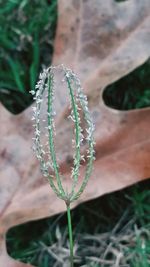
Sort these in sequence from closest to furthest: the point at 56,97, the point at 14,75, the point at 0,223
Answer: the point at 0,223
the point at 56,97
the point at 14,75

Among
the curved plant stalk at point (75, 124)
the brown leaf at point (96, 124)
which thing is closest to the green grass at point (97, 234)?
the brown leaf at point (96, 124)

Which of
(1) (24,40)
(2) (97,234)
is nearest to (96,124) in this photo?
(2) (97,234)

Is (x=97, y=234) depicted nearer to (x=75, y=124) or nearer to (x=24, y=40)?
(x=75, y=124)

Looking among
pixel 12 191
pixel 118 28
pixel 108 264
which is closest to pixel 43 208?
pixel 12 191

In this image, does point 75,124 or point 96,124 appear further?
point 96,124

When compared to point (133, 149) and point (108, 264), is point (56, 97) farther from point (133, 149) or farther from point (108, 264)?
point (108, 264)

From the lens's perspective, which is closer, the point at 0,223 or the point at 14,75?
the point at 0,223

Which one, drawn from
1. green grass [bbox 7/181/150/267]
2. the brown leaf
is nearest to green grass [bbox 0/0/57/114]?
the brown leaf
